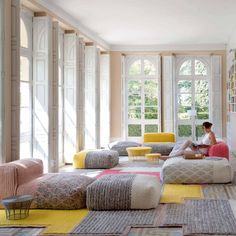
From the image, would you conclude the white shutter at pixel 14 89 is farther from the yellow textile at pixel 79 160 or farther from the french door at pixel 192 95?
the french door at pixel 192 95

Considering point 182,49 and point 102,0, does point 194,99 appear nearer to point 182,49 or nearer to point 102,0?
point 182,49

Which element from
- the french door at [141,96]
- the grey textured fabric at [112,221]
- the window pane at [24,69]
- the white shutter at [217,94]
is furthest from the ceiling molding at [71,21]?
the grey textured fabric at [112,221]

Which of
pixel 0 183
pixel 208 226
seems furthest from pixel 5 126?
pixel 208 226

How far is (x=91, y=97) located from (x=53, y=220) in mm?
8583

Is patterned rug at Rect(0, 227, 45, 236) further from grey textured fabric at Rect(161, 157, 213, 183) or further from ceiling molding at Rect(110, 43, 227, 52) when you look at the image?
ceiling molding at Rect(110, 43, 227, 52)

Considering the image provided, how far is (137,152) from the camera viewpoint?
496 inches

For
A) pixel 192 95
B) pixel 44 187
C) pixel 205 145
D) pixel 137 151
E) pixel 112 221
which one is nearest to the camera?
pixel 112 221

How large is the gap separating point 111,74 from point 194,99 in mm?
3264

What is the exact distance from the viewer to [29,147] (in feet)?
30.9

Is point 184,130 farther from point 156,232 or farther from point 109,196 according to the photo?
point 156,232

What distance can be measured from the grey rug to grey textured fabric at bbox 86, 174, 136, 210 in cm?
61

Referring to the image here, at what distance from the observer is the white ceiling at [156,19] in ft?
33.7

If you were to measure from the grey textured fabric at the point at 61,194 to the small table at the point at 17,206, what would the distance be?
1.50 feet

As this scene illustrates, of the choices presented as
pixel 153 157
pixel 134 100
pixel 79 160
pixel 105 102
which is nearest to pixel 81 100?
pixel 79 160
